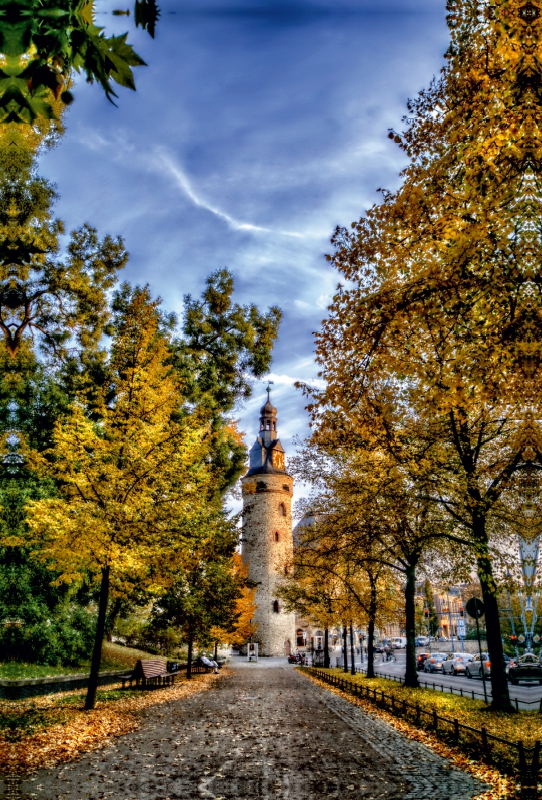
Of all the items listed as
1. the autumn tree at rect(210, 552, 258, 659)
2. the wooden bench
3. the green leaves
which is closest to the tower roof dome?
the autumn tree at rect(210, 552, 258, 659)

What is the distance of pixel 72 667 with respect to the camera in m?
23.2

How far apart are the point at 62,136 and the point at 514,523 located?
19.7 meters

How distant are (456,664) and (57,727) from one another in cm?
3154

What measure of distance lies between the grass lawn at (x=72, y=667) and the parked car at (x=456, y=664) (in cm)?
1919

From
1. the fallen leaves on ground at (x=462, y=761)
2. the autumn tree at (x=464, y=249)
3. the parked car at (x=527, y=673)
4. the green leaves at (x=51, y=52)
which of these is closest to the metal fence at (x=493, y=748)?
the fallen leaves on ground at (x=462, y=761)

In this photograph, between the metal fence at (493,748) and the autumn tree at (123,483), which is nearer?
the metal fence at (493,748)

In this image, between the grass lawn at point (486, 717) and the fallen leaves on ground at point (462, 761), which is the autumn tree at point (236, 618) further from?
the fallen leaves on ground at point (462, 761)

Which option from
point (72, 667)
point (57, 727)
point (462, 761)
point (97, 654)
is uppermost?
point (97, 654)

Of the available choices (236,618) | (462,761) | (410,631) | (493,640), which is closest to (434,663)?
(236,618)

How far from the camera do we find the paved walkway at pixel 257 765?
7.18 metres

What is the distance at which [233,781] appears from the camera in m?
7.66

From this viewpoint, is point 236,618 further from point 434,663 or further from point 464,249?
point 464,249

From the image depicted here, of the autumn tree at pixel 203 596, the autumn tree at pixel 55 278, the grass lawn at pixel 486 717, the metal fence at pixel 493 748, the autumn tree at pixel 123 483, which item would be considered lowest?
the grass lawn at pixel 486 717

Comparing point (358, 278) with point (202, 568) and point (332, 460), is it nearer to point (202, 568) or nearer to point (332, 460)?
point (332, 460)
